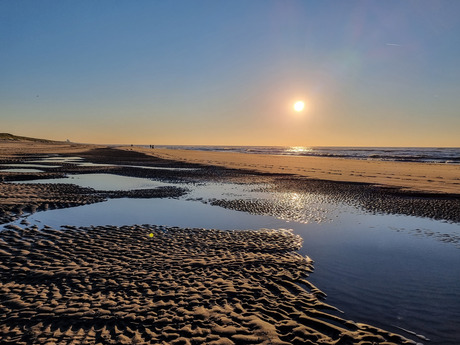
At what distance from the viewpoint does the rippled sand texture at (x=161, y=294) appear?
5.98m

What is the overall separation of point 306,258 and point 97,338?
7.08 m

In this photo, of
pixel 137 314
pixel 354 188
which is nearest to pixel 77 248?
pixel 137 314

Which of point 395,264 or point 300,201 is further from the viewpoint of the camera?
point 300,201

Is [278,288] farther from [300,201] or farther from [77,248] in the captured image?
[300,201]

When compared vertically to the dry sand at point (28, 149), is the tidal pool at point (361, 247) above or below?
below

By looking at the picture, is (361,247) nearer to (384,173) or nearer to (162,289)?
(162,289)

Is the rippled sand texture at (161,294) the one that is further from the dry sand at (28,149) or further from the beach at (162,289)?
the dry sand at (28,149)

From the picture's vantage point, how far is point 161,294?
7.47 m

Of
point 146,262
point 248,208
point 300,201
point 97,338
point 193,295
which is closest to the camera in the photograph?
point 97,338

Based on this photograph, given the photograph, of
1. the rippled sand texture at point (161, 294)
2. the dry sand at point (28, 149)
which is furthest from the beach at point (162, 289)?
the dry sand at point (28, 149)

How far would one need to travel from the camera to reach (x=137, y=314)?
6.57 metres

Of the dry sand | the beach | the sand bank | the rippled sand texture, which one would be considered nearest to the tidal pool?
the beach

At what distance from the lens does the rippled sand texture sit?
Answer: 5980 millimetres

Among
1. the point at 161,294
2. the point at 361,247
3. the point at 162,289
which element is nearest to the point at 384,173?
the point at 361,247
